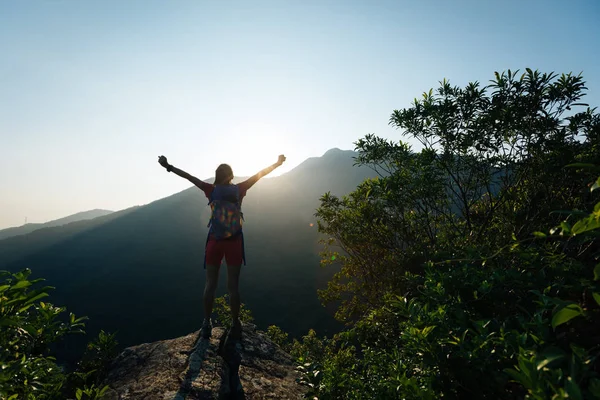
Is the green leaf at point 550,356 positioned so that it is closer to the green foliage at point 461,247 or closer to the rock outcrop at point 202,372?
the green foliage at point 461,247

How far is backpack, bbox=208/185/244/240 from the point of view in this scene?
434cm

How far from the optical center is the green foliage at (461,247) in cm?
152

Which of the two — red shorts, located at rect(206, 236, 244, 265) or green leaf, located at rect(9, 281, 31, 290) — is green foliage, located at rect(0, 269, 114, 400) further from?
red shorts, located at rect(206, 236, 244, 265)

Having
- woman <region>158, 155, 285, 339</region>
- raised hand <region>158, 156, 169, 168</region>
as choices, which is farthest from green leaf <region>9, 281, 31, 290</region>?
raised hand <region>158, 156, 169, 168</region>

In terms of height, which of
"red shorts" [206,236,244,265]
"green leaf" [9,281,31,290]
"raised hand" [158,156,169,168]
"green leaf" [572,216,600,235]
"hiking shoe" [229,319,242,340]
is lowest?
"hiking shoe" [229,319,242,340]

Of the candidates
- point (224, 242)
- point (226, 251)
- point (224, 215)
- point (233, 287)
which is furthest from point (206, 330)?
point (224, 215)

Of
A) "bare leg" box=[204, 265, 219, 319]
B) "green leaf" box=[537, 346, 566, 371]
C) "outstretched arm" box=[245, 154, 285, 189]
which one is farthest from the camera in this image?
"outstretched arm" box=[245, 154, 285, 189]

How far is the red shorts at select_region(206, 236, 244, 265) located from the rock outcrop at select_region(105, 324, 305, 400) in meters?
1.18

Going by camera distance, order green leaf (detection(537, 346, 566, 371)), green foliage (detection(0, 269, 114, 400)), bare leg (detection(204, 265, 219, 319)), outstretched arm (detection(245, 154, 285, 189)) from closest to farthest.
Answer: green leaf (detection(537, 346, 566, 371)) < green foliage (detection(0, 269, 114, 400)) < bare leg (detection(204, 265, 219, 319)) < outstretched arm (detection(245, 154, 285, 189))

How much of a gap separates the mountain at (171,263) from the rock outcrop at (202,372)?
5102 cm

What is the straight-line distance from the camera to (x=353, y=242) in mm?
7180

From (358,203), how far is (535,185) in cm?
364

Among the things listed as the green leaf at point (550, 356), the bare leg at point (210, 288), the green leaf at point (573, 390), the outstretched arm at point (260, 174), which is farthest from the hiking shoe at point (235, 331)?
the green leaf at point (573, 390)

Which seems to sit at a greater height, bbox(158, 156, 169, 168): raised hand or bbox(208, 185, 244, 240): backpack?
bbox(158, 156, 169, 168): raised hand
